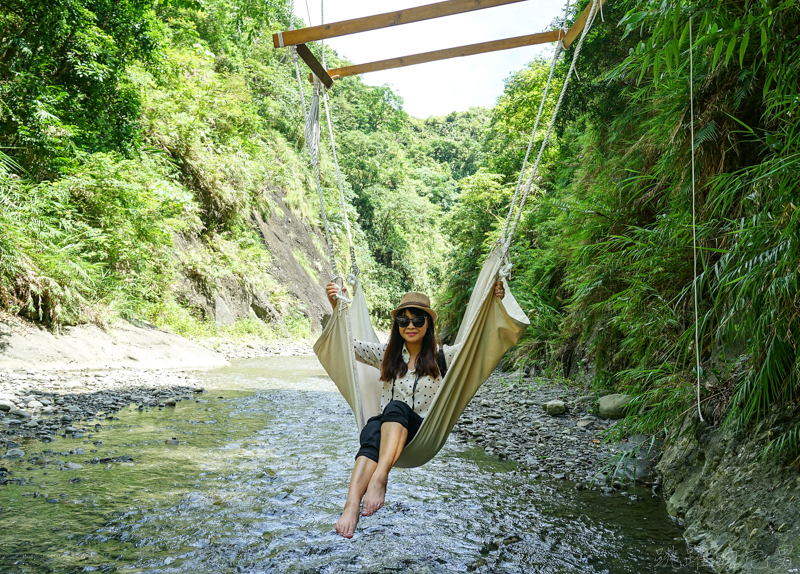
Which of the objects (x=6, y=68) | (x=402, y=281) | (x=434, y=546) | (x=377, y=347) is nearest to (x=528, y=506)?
(x=434, y=546)

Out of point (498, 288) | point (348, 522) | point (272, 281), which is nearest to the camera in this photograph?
point (348, 522)

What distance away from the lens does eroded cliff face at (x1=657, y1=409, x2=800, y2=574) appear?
4.95 ft

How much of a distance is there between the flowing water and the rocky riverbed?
0.14m

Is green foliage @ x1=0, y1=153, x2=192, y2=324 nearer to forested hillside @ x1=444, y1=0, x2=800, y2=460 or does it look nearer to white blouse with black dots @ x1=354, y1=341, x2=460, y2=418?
white blouse with black dots @ x1=354, y1=341, x2=460, y2=418

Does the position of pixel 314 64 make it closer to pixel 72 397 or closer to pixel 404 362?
pixel 404 362

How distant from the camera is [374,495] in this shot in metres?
1.76

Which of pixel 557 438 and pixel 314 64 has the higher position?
pixel 314 64

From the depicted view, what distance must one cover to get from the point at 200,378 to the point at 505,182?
20.4 ft

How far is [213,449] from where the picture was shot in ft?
10.2

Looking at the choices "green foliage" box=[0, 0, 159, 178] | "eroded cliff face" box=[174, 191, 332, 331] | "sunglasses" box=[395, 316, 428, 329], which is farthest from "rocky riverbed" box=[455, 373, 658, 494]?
"eroded cliff face" box=[174, 191, 332, 331]

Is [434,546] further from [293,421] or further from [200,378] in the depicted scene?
[200,378]

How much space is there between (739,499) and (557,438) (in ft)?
5.23

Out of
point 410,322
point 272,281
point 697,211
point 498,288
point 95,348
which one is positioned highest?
point 272,281

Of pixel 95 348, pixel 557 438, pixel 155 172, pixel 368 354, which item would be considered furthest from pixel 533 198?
pixel 368 354
